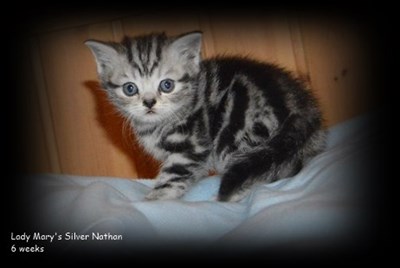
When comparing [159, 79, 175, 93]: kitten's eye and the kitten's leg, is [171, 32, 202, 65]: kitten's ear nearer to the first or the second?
[159, 79, 175, 93]: kitten's eye

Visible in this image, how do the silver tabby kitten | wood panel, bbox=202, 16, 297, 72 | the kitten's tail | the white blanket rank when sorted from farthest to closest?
1. wood panel, bbox=202, 16, 297, 72
2. the silver tabby kitten
3. the kitten's tail
4. the white blanket

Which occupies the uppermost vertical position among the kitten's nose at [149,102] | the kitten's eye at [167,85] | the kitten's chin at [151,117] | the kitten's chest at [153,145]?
the kitten's eye at [167,85]

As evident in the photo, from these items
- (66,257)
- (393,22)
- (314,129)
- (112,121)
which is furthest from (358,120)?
(66,257)

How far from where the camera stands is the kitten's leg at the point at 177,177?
136cm

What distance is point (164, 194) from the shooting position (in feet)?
4.39

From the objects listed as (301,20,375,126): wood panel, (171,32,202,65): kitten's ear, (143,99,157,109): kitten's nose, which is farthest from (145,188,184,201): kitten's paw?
(301,20,375,126): wood panel

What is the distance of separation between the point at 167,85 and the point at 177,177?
30 centimetres

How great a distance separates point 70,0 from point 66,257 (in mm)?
787

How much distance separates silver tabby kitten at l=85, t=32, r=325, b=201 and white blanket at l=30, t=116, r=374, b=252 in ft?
0.49

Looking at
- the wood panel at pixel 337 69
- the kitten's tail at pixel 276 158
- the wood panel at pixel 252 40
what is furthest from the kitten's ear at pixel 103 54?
the wood panel at pixel 337 69

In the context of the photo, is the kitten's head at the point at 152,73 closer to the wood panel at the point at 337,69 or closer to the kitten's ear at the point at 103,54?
the kitten's ear at the point at 103,54

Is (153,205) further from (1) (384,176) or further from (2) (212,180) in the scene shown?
(1) (384,176)

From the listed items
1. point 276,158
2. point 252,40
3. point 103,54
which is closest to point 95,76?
point 103,54

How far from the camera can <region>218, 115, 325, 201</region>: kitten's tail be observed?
4.05ft
